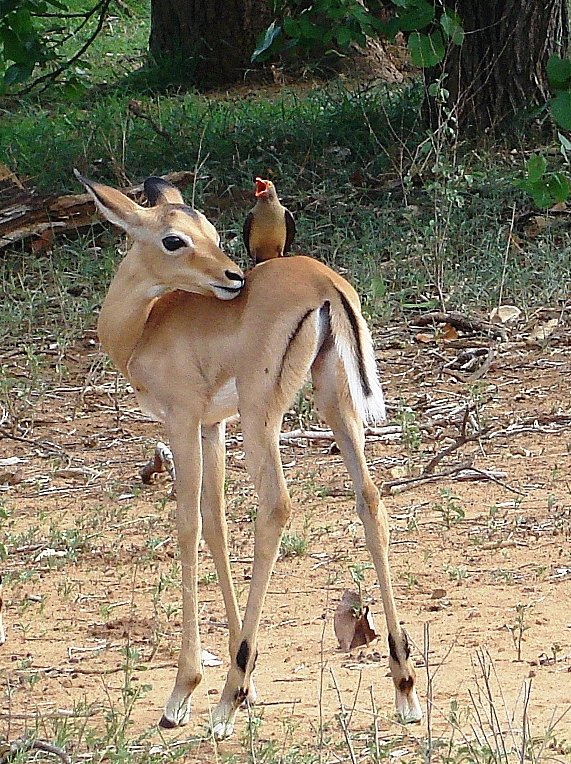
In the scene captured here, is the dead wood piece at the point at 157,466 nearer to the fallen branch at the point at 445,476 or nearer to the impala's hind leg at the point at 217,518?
the fallen branch at the point at 445,476

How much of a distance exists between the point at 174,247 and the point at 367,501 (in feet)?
2.88

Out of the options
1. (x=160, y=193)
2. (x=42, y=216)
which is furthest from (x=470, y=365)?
(x=42, y=216)

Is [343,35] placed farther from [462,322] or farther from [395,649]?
[395,649]

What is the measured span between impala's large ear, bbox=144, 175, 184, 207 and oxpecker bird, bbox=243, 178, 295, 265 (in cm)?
27

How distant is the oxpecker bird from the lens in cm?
444

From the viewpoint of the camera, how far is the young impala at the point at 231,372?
3.66 m

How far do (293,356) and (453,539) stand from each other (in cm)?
152

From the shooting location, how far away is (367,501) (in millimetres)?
3705

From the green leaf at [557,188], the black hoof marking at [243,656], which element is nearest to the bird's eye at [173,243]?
the black hoof marking at [243,656]

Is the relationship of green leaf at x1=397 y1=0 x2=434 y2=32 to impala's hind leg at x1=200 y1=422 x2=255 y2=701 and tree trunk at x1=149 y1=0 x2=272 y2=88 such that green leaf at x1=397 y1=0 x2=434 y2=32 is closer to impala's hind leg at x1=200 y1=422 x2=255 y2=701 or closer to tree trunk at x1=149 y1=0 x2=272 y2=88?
impala's hind leg at x1=200 y1=422 x2=255 y2=701

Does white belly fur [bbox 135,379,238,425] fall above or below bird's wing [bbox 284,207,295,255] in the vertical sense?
below

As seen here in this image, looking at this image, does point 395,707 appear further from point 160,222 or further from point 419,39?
point 419,39

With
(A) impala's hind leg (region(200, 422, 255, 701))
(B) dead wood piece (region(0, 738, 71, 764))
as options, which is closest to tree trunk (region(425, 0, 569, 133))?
(A) impala's hind leg (region(200, 422, 255, 701))

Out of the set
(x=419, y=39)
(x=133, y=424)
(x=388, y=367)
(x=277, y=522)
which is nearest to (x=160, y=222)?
(x=277, y=522)
